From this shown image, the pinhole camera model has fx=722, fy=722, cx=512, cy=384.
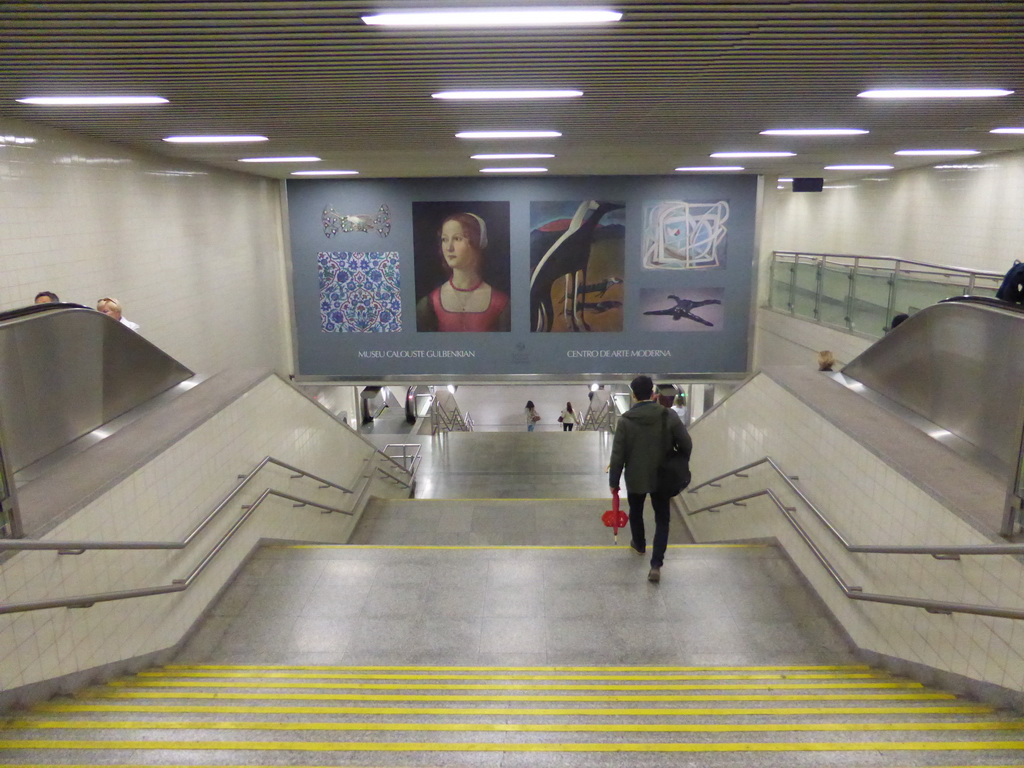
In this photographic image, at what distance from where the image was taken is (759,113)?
6129mm

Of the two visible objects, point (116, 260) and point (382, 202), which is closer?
point (116, 260)

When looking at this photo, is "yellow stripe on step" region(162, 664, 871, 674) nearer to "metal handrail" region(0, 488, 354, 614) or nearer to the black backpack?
"metal handrail" region(0, 488, 354, 614)

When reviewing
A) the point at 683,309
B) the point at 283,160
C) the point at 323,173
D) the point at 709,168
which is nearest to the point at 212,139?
the point at 283,160

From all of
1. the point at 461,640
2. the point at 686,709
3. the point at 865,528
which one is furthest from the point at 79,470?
the point at 865,528

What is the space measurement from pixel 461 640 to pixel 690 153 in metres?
7.32

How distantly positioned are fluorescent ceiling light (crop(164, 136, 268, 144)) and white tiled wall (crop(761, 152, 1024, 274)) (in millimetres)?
9030

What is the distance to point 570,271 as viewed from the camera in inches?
509

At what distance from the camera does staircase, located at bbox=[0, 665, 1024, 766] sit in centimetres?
262

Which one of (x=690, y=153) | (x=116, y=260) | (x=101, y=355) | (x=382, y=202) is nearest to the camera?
(x=101, y=355)

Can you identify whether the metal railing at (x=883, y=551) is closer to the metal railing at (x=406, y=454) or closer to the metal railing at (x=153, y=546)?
the metal railing at (x=153, y=546)

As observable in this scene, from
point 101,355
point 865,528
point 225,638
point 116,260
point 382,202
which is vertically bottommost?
point 225,638

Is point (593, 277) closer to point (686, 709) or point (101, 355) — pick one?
point (101, 355)

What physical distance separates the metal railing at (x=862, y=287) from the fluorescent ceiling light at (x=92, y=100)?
7.69 metres

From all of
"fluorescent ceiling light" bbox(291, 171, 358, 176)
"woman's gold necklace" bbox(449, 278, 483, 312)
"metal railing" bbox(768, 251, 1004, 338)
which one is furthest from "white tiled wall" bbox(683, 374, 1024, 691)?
"fluorescent ceiling light" bbox(291, 171, 358, 176)
